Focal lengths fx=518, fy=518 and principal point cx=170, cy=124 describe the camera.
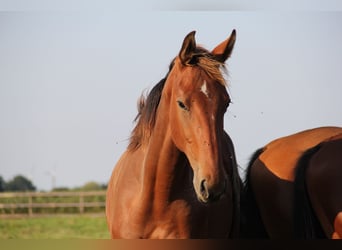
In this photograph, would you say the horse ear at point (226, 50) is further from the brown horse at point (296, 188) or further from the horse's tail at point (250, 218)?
the horse's tail at point (250, 218)

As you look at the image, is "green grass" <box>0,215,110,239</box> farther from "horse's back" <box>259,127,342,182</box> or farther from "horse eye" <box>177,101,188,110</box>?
"horse eye" <box>177,101,188,110</box>

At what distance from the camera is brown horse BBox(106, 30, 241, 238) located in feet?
9.29

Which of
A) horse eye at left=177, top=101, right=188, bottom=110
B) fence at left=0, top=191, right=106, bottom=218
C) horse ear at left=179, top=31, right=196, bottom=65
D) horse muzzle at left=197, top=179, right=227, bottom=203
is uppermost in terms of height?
horse ear at left=179, top=31, right=196, bottom=65

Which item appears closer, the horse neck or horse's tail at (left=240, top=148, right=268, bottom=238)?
the horse neck

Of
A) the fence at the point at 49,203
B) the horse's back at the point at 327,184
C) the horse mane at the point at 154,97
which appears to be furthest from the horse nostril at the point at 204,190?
the fence at the point at 49,203

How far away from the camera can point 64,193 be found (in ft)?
46.9

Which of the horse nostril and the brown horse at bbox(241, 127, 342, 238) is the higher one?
the horse nostril

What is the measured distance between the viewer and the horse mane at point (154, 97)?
3.03 m

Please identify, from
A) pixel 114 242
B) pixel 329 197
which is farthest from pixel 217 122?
pixel 329 197

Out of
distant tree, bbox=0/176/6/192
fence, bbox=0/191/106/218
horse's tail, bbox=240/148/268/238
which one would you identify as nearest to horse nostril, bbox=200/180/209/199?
horse's tail, bbox=240/148/268/238

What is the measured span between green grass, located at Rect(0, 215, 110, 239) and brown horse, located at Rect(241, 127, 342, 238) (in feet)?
14.1

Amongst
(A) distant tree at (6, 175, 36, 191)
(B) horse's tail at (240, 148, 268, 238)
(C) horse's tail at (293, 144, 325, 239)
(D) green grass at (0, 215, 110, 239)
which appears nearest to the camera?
(C) horse's tail at (293, 144, 325, 239)

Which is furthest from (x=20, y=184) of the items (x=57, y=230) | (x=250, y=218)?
(x=250, y=218)

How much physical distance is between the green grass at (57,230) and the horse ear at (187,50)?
574 cm
